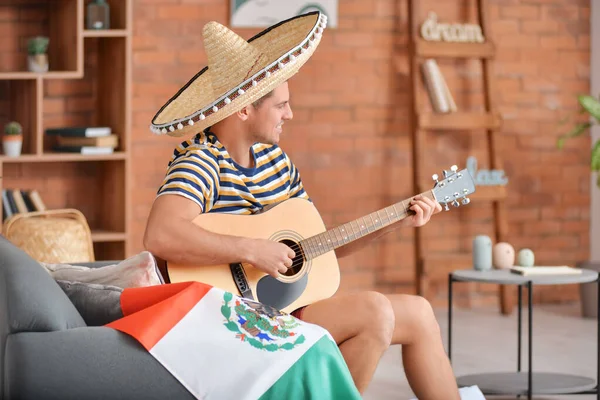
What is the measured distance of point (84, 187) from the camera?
16.6 ft

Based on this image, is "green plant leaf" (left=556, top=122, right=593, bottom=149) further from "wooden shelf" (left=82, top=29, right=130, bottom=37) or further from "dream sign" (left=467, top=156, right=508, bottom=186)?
"wooden shelf" (left=82, top=29, right=130, bottom=37)

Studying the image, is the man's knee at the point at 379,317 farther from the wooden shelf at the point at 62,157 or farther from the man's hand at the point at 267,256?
the wooden shelf at the point at 62,157

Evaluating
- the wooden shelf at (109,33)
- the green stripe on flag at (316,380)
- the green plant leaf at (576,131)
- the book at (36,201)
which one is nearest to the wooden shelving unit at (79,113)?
the wooden shelf at (109,33)

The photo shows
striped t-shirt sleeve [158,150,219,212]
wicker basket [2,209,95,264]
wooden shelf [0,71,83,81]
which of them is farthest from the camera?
wooden shelf [0,71,83,81]

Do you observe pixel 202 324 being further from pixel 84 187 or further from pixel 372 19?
pixel 372 19

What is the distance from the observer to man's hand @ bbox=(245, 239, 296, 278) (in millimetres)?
2701

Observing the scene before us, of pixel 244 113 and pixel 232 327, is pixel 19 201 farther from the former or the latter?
pixel 232 327

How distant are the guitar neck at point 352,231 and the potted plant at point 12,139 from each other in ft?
7.09

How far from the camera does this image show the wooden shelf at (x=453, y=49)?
5.41 m

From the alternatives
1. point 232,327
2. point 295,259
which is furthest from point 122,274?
point 295,259

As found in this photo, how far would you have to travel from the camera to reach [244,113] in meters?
2.88

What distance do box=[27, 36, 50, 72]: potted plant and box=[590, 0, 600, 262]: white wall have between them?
2.89 metres

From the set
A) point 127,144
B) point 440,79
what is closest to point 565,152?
point 440,79

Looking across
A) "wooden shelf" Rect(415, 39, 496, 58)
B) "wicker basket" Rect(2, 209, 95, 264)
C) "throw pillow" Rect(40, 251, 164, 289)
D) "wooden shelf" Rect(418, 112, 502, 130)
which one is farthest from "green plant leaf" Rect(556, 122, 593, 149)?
"throw pillow" Rect(40, 251, 164, 289)
